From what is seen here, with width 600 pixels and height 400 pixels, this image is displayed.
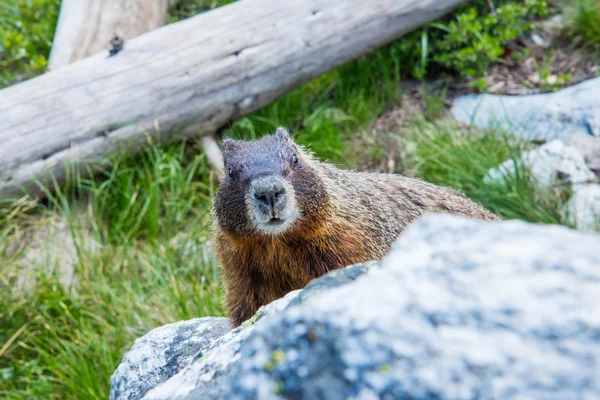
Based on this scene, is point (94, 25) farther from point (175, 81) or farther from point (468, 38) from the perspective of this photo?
point (468, 38)

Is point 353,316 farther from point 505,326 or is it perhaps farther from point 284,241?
point 284,241

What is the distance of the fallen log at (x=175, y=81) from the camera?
5.98m

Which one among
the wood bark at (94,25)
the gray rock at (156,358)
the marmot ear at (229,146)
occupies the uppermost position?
the wood bark at (94,25)

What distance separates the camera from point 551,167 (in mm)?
5680

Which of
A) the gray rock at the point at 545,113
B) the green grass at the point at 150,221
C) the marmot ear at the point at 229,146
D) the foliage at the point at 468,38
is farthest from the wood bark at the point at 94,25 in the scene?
the marmot ear at the point at 229,146

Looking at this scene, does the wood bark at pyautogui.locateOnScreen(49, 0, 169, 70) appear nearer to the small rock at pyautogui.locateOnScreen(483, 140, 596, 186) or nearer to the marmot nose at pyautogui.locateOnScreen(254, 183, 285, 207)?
the small rock at pyautogui.locateOnScreen(483, 140, 596, 186)

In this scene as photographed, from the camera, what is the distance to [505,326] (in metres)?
1.39

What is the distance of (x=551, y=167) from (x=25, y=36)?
18.3 ft

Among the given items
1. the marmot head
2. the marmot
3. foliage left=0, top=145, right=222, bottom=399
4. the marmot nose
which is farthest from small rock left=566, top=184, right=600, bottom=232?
the marmot nose

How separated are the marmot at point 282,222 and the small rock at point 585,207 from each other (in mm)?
1856

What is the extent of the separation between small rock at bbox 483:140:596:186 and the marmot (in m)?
1.84

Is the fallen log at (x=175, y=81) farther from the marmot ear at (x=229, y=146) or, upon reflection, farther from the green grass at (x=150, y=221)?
the marmot ear at (x=229, y=146)

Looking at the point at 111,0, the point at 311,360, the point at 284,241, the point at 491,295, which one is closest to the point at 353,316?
the point at 311,360

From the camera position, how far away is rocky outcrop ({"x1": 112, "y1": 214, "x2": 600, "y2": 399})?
1.33 meters
